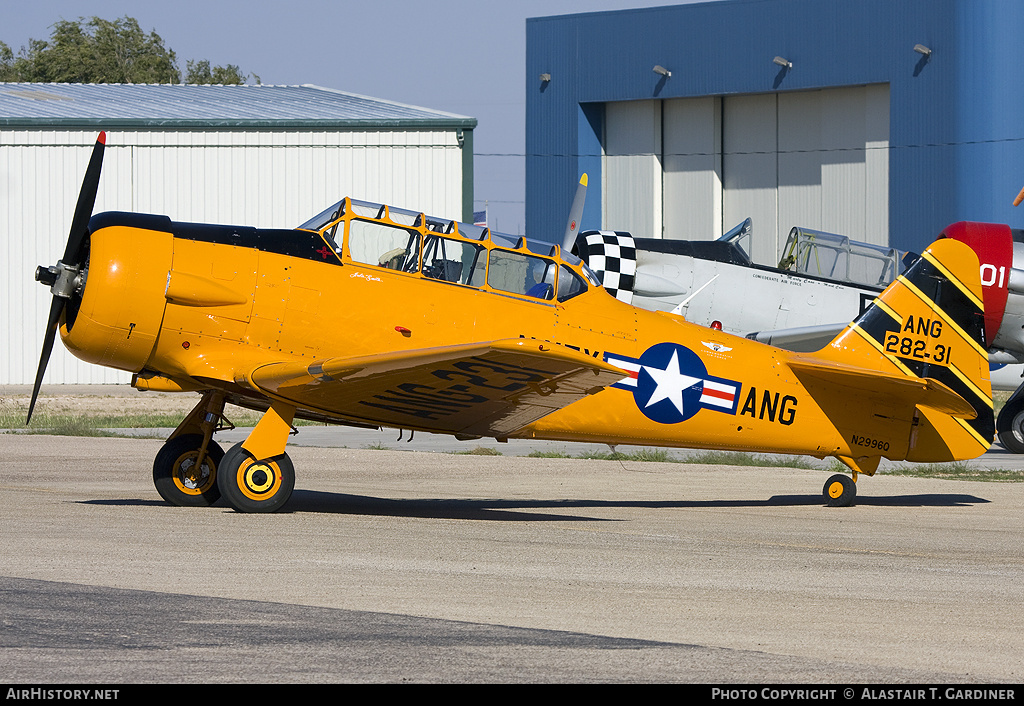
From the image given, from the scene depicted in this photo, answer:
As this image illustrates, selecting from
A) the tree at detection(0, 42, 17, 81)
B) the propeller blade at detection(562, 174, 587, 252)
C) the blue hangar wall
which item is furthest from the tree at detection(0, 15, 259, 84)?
the propeller blade at detection(562, 174, 587, 252)

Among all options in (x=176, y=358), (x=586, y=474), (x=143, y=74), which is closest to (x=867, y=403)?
(x=586, y=474)

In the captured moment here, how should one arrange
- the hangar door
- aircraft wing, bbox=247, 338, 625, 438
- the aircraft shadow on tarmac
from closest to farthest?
aircraft wing, bbox=247, 338, 625, 438
the aircraft shadow on tarmac
the hangar door

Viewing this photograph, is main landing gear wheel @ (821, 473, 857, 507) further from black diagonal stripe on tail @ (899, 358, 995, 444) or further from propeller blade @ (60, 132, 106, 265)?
A: propeller blade @ (60, 132, 106, 265)

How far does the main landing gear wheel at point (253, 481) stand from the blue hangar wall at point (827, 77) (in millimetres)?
28235

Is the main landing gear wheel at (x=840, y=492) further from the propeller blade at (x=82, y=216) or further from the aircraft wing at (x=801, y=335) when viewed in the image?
the propeller blade at (x=82, y=216)

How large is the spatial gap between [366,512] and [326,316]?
1.79 metres

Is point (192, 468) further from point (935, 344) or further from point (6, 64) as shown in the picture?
point (6, 64)

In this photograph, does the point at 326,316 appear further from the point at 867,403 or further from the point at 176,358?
the point at 867,403

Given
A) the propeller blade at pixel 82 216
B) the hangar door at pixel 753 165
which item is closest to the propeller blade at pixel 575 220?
the propeller blade at pixel 82 216

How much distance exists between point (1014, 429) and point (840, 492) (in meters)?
7.41

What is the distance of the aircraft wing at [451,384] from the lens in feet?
31.4

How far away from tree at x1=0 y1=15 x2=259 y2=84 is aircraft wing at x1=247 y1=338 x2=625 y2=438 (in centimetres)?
6510

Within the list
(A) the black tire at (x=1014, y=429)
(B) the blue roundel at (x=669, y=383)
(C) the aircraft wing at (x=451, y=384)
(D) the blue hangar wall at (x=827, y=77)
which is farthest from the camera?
(D) the blue hangar wall at (x=827, y=77)

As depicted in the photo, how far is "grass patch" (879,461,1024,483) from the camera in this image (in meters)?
15.2
